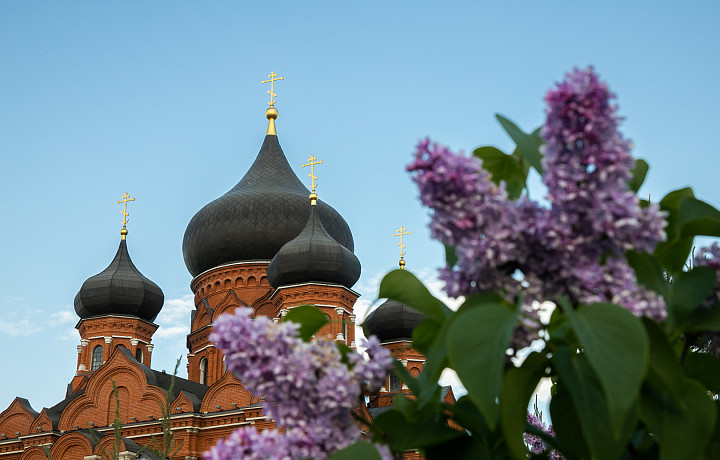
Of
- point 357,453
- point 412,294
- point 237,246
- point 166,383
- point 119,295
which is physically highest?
point 237,246

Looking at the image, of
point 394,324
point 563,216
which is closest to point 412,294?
point 563,216

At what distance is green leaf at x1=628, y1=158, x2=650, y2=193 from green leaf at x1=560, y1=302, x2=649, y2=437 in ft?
2.24

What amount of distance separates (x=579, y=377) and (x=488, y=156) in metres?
0.66

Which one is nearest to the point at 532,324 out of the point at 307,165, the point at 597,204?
the point at 597,204

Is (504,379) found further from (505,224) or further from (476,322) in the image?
(505,224)

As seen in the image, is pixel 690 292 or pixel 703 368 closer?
pixel 690 292

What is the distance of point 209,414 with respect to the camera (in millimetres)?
22562

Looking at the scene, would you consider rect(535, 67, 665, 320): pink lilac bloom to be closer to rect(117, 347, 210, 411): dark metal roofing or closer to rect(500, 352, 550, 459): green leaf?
rect(500, 352, 550, 459): green leaf

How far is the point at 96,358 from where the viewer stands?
2794cm

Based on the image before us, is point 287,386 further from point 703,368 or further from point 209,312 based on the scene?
point 209,312

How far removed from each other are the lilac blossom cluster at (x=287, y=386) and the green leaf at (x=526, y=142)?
604 millimetres

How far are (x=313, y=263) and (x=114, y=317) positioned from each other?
8077 mm

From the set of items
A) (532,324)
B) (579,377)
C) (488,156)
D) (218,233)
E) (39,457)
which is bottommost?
(579,377)

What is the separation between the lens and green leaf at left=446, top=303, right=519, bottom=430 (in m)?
1.47
